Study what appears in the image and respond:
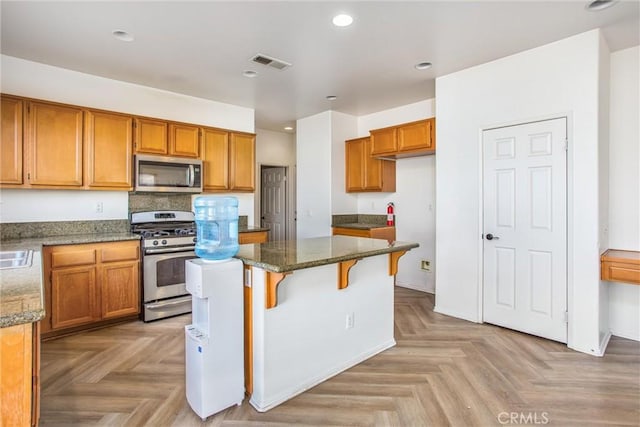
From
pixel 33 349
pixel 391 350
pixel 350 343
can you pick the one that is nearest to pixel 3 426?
pixel 33 349

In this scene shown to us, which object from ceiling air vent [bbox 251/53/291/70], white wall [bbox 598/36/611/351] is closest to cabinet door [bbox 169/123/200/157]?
ceiling air vent [bbox 251/53/291/70]

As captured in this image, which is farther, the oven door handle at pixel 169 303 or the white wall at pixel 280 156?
the white wall at pixel 280 156

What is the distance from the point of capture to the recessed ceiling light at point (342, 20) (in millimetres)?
2602

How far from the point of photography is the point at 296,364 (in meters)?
Result: 2.31

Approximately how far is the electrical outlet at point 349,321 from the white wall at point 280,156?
4162 mm

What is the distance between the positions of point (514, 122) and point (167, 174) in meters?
3.79

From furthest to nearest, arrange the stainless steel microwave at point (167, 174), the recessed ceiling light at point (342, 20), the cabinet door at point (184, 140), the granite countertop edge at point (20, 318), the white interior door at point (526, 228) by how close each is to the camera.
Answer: the cabinet door at point (184, 140) < the stainless steel microwave at point (167, 174) < the white interior door at point (526, 228) < the recessed ceiling light at point (342, 20) < the granite countertop edge at point (20, 318)

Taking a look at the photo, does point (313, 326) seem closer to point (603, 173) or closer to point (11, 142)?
point (603, 173)

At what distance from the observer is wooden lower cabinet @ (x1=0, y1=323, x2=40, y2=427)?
3.91ft

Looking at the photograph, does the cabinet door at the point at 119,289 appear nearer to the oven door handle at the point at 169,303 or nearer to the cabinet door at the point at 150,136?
the oven door handle at the point at 169,303

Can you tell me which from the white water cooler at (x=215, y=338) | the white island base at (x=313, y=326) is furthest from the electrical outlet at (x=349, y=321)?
the white water cooler at (x=215, y=338)

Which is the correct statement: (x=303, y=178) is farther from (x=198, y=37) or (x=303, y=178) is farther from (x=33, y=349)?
(x=33, y=349)

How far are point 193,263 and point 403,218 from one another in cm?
370

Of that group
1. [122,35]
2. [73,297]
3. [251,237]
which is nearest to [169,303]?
[73,297]
